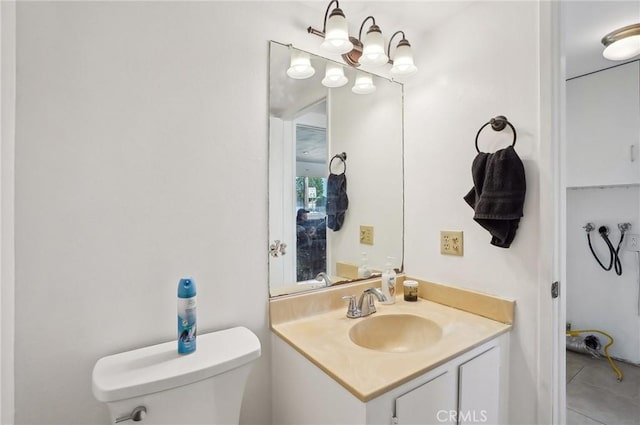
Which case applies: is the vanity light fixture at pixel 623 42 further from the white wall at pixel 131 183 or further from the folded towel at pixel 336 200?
the white wall at pixel 131 183

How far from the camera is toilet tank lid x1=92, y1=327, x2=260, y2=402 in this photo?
77 centimetres

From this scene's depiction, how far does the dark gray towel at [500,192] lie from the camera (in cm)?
114

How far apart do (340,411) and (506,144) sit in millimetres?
1177

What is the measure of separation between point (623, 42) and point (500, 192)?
5.04 ft

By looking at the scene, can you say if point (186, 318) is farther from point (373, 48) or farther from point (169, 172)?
point (373, 48)

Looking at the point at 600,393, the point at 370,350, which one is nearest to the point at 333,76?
the point at 370,350

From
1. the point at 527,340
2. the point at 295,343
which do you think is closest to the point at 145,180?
the point at 295,343

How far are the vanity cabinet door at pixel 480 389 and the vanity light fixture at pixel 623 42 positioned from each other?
77.7 inches

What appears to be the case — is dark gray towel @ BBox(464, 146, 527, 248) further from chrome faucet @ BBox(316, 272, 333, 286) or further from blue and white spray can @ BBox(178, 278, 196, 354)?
blue and white spray can @ BBox(178, 278, 196, 354)

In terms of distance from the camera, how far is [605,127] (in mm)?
2361

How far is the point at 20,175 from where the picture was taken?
0.82 m

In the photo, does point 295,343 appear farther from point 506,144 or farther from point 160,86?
point 506,144

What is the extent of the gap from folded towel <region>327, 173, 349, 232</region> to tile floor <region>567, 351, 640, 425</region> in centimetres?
185

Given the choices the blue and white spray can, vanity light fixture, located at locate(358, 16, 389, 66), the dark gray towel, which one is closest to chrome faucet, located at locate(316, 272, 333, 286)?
the blue and white spray can
